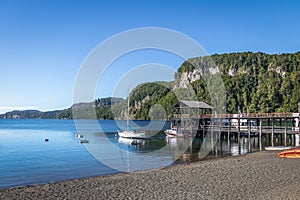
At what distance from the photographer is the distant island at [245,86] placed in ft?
283

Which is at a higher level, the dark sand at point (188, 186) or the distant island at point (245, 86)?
the distant island at point (245, 86)

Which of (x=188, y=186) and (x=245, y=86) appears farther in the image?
(x=245, y=86)

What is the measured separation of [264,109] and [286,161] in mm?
88280

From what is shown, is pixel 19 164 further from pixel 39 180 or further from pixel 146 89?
pixel 146 89

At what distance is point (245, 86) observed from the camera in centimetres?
12238

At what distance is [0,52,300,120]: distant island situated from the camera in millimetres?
86188

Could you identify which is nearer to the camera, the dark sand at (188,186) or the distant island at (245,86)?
the dark sand at (188,186)

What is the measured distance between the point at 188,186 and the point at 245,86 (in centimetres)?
11469

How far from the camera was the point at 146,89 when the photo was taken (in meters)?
69.2

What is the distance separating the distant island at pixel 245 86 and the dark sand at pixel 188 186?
174 ft

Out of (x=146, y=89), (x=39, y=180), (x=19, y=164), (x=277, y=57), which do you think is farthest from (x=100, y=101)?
(x=277, y=57)

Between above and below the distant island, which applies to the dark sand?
below

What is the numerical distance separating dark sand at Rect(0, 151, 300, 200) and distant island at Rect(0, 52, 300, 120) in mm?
52959

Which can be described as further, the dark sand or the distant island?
the distant island
